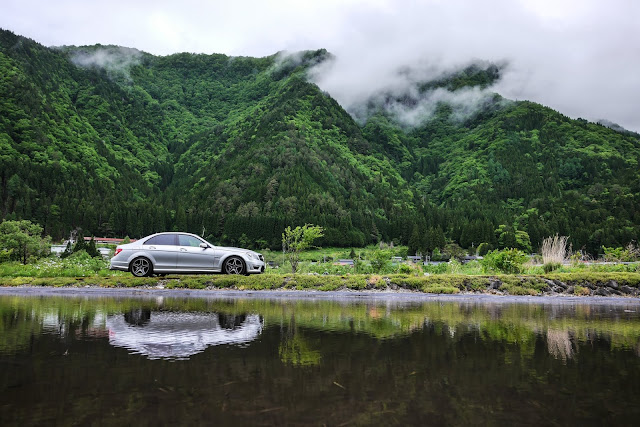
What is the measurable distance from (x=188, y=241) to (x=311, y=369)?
27.8ft

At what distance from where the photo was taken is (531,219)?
418 feet

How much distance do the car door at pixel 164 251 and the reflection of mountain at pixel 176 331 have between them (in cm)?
266

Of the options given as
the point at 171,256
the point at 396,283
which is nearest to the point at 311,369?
the point at 171,256

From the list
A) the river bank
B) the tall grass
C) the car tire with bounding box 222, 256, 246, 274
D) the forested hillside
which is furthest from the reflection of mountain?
the forested hillside

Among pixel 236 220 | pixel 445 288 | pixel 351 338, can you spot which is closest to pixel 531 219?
pixel 236 220

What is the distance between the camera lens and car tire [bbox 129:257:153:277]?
12.6 meters

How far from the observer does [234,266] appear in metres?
13.1

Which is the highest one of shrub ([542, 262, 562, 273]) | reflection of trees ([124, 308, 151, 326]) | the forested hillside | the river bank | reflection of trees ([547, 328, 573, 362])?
the forested hillside

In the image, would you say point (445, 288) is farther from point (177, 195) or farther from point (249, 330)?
point (177, 195)

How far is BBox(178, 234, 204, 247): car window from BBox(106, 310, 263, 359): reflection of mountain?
120 inches

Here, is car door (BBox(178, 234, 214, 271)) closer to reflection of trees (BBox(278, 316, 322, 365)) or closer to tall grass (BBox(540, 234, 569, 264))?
reflection of trees (BBox(278, 316, 322, 365))

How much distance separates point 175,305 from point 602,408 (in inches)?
386

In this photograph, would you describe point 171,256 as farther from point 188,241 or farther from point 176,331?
point 176,331

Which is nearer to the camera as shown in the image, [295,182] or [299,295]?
[299,295]
